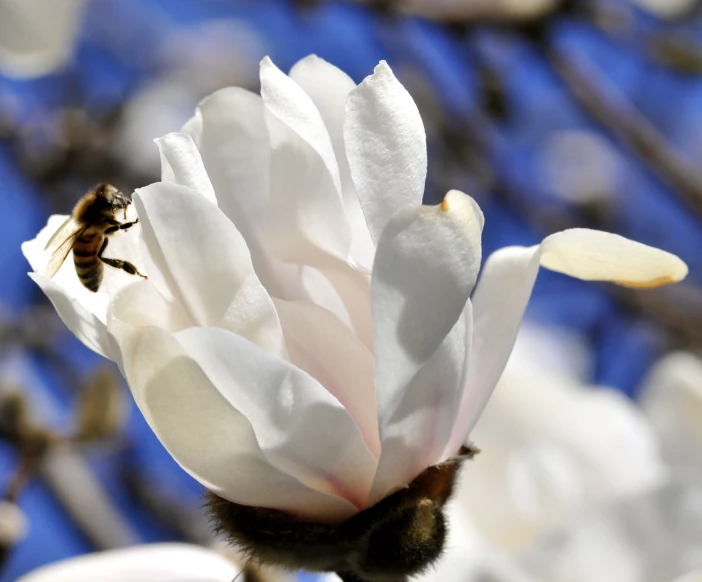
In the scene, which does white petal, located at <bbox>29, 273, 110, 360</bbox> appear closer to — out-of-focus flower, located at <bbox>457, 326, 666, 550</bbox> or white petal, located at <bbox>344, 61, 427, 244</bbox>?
white petal, located at <bbox>344, 61, 427, 244</bbox>

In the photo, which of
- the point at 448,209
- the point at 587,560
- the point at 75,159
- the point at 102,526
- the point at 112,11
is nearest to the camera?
the point at 448,209

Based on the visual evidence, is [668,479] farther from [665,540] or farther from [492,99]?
[492,99]

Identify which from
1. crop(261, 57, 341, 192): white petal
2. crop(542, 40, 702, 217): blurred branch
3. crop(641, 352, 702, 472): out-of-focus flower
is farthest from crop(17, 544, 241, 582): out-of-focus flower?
crop(542, 40, 702, 217): blurred branch

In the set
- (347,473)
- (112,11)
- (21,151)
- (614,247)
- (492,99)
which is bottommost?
(347,473)

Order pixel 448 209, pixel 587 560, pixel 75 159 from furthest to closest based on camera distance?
pixel 75 159 < pixel 587 560 < pixel 448 209

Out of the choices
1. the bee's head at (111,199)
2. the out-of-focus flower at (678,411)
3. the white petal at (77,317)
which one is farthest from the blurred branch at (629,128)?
the white petal at (77,317)

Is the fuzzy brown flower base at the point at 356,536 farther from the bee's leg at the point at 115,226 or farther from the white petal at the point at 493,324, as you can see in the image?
the bee's leg at the point at 115,226

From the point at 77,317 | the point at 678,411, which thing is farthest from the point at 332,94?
the point at 678,411

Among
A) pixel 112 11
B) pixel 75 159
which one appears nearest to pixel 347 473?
pixel 75 159
